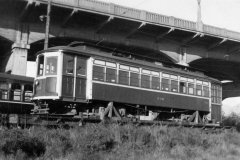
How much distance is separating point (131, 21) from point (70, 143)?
48.4 ft

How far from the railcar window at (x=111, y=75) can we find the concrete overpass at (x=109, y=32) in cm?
660

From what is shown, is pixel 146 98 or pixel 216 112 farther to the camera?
pixel 216 112

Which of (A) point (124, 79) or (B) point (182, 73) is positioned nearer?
(A) point (124, 79)

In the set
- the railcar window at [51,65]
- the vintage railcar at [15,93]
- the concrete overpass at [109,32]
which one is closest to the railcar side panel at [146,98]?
the railcar window at [51,65]

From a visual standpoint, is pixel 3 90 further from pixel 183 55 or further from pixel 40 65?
pixel 183 55

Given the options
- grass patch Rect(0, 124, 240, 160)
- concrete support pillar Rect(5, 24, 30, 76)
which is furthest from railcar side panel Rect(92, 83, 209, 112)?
concrete support pillar Rect(5, 24, 30, 76)

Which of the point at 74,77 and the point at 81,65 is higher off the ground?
the point at 81,65

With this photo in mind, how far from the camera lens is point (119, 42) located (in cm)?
2458

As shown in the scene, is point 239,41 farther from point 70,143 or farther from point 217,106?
point 70,143

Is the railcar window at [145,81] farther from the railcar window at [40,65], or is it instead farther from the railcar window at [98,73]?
the railcar window at [40,65]

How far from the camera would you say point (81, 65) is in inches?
604

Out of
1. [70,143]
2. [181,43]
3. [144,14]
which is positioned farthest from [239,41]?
[70,143]

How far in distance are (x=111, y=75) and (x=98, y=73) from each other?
0.81m

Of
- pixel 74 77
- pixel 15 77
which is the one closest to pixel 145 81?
pixel 74 77
